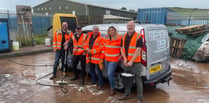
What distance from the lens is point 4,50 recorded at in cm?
868

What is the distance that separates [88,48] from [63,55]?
4.51 ft

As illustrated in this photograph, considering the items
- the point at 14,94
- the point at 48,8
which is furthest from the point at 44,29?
the point at 48,8

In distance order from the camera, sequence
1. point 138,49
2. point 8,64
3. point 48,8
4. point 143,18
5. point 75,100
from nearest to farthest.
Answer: point 138,49 → point 75,100 → point 8,64 → point 143,18 → point 48,8

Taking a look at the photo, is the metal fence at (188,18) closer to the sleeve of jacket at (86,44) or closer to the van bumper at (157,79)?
the van bumper at (157,79)

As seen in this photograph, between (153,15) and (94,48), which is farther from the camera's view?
(153,15)

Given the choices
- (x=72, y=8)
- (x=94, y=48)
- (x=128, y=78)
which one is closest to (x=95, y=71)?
(x=94, y=48)

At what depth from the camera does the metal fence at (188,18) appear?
11.4 m

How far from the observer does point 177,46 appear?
8.80 meters

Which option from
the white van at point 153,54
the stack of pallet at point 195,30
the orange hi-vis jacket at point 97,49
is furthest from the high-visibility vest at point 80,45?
the stack of pallet at point 195,30

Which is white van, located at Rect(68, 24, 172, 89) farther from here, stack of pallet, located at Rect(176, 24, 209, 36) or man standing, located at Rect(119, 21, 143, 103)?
stack of pallet, located at Rect(176, 24, 209, 36)

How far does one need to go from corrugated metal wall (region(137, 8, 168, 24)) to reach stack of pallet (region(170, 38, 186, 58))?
453 cm

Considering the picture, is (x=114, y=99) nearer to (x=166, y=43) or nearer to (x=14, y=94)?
(x=166, y=43)

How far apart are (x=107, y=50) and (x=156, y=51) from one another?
3.74ft

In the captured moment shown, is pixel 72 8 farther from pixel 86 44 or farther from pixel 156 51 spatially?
pixel 156 51
